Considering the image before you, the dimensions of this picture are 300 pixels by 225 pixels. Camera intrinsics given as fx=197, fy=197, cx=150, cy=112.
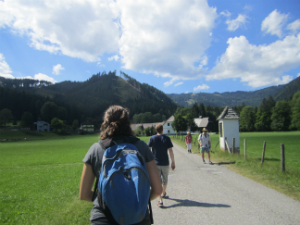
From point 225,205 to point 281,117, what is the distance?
310ft

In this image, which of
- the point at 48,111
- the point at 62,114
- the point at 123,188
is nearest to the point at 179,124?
the point at 123,188

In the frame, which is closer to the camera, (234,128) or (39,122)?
(234,128)

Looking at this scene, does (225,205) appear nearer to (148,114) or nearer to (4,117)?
(4,117)

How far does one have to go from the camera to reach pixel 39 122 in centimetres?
11262

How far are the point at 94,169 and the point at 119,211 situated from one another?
0.58 meters

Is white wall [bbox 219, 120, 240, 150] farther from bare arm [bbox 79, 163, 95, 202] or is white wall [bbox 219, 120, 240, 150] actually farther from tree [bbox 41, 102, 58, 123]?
tree [bbox 41, 102, 58, 123]

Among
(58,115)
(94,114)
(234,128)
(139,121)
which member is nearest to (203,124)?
(139,121)

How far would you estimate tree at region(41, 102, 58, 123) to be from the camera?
11826cm

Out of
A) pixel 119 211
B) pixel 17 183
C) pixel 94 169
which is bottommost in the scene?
pixel 17 183

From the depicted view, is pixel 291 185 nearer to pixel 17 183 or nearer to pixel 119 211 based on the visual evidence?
pixel 119 211

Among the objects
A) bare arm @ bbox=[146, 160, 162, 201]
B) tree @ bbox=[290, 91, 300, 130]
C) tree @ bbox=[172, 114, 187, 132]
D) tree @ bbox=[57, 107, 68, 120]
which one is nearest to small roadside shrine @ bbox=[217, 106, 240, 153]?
bare arm @ bbox=[146, 160, 162, 201]

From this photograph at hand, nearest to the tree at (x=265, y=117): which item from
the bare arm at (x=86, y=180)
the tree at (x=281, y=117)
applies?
the tree at (x=281, y=117)

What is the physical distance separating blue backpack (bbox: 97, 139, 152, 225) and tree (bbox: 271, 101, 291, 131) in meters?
96.0

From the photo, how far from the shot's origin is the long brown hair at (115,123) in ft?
6.82
